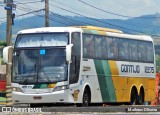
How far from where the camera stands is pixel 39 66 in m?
26.5

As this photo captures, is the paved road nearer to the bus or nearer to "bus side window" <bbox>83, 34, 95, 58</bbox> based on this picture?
the bus

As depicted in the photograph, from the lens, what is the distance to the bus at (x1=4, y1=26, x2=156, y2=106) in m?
26.2

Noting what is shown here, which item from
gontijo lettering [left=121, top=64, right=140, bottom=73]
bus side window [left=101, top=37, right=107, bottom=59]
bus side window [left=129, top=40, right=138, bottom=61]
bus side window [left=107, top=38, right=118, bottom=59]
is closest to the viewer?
bus side window [left=101, top=37, right=107, bottom=59]

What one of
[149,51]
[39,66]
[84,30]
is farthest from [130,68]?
[39,66]

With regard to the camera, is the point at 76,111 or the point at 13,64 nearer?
the point at 76,111

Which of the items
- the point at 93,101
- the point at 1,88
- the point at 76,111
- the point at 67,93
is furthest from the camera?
the point at 1,88

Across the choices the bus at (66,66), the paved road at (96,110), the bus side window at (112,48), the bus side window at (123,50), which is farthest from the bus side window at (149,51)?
the paved road at (96,110)

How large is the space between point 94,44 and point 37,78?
3.75 m

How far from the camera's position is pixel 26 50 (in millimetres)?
27109

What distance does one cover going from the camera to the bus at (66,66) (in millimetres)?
26234

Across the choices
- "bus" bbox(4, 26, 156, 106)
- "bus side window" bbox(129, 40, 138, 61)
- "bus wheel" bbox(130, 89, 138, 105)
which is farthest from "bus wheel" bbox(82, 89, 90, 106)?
"bus wheel" bbox(130, 89, 138, 105)

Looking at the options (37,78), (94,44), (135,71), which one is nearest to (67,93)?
(37,78)

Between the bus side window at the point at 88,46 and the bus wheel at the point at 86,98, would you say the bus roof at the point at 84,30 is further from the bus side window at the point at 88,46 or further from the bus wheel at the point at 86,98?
the bus wheel at the point at 86,98

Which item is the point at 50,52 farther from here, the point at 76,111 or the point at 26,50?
the point at 76,111
